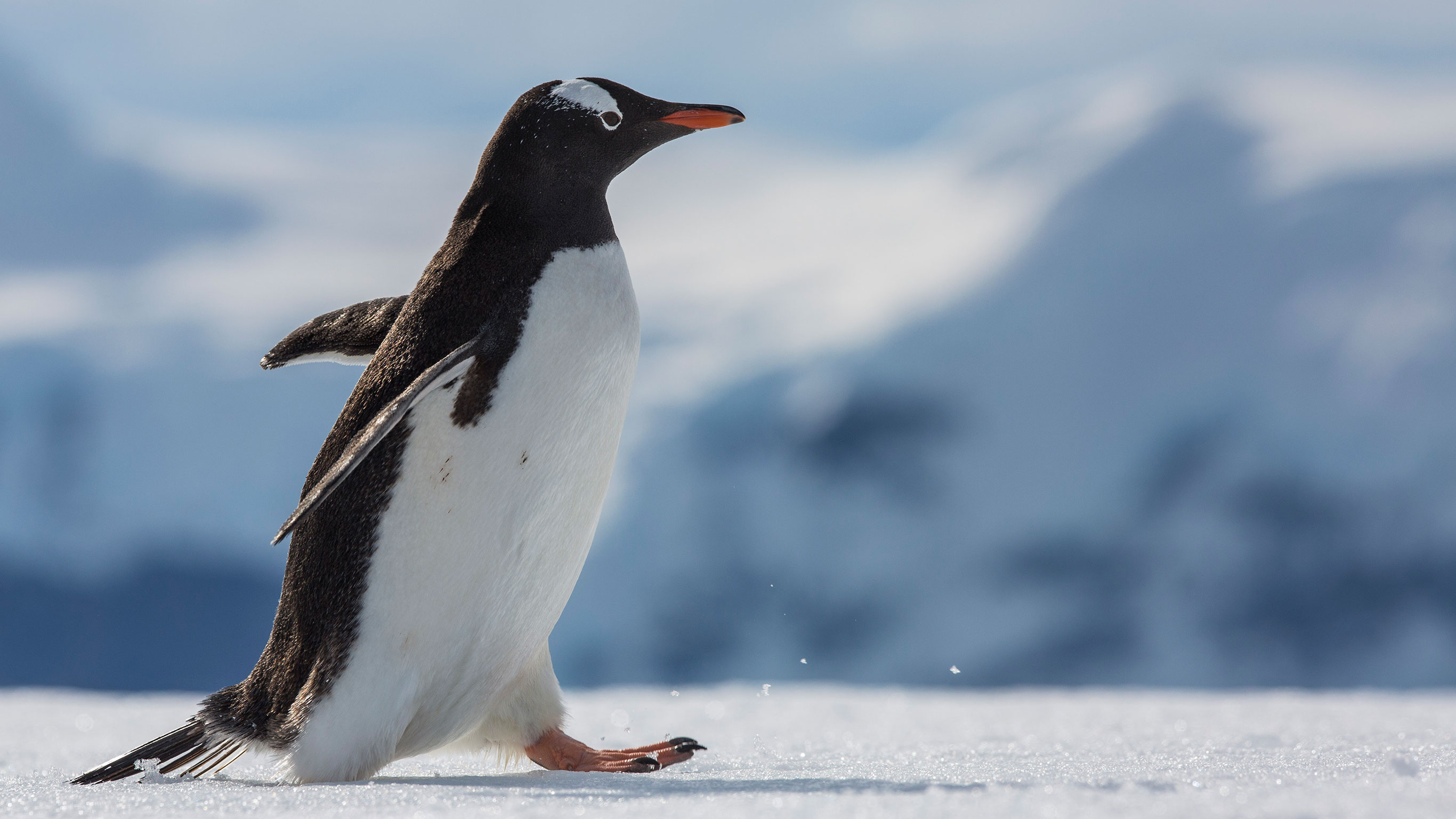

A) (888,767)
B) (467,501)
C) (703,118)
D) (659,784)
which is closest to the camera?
(659,784)

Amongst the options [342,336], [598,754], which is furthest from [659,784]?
[342,336]

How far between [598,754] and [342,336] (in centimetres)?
99

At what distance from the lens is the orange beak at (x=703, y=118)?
213 cm

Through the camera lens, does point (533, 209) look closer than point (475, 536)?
No

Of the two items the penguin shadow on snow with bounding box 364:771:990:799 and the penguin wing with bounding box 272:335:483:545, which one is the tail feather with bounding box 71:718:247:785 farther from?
the penguin wing with bounding box 272:335:483:545

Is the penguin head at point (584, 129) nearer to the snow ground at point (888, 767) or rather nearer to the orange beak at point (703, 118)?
the orange beak at point (703, 118)

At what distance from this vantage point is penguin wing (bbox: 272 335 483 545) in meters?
1.60

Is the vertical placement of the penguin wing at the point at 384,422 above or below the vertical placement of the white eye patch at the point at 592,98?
below

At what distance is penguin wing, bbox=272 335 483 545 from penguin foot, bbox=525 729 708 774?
658mm

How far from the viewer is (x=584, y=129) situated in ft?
6.54

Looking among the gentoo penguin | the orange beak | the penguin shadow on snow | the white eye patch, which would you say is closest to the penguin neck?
the gentoo penguin

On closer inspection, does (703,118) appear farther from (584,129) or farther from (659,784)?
(659,784)

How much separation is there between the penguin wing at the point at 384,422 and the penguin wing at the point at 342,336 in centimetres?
46

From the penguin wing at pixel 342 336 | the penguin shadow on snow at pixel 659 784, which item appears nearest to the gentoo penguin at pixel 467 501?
the penguin shadow on snow at pixel 659 784
